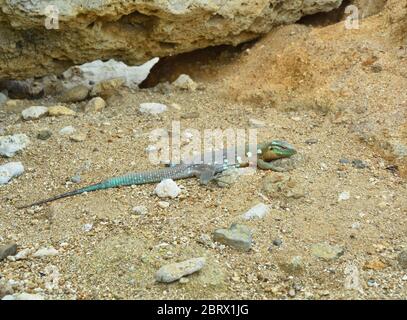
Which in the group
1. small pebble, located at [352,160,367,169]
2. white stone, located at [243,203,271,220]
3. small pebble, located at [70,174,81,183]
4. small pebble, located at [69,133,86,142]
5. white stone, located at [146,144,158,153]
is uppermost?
small pebble, located at [69,133,86,142]

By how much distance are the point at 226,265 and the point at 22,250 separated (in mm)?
1137

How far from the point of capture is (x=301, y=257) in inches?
125

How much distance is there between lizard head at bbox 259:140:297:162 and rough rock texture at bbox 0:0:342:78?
59.8 inches

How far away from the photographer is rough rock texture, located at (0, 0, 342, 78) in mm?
4668

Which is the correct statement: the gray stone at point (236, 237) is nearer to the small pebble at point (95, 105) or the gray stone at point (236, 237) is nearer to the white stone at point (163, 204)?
the white stone at point (163, 204)

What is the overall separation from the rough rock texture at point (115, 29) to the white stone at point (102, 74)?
77cm

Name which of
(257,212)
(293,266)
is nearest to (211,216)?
(257,212)

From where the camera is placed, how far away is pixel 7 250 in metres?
3.28

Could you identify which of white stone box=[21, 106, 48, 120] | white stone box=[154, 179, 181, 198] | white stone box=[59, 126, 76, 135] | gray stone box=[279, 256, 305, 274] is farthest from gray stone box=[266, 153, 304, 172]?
white stone box=[21, 106, 48, 120]

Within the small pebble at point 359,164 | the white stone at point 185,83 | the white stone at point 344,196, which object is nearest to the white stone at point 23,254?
the white stone at point 344,196

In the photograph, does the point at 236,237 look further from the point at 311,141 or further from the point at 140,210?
the point at 311,141

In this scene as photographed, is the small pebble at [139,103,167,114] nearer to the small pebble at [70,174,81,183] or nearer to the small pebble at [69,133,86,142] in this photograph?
the small pebble at [69,133,86,142]

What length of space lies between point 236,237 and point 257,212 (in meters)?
0.35
